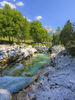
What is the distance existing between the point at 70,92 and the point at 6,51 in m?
15.0

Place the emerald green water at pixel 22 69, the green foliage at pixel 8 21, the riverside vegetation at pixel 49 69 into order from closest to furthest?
1. the riverside vegetation at pixel 49 69
2. the emerald green water at pixel 22 69
3. the green foliage at pixel 8 21

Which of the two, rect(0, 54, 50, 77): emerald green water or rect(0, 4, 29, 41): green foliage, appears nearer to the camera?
rect(0, 54, 50, 77): emerald green water

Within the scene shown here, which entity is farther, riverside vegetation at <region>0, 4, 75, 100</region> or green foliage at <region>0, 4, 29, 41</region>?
green foliage at <region>0, 4, 29, 41</region>

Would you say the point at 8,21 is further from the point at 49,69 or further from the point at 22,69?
the point at 49,69

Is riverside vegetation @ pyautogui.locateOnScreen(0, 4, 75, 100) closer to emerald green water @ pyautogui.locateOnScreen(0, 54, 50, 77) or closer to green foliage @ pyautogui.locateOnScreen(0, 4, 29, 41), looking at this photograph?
green foliage @ pyautogui.locateOnScreen(0, 4, 29, 41)

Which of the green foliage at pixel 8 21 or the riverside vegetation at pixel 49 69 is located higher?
the green foliage at pixel 8 21

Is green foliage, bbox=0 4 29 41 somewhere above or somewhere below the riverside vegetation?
above

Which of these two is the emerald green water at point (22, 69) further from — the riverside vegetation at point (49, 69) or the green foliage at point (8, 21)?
the green foliage at point (8, 21)

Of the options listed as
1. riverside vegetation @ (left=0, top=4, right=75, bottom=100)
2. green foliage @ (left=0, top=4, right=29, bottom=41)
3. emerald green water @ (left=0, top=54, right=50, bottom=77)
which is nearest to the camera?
riverside vegetation @ (left=0, top=4, right=75, bottom=100)

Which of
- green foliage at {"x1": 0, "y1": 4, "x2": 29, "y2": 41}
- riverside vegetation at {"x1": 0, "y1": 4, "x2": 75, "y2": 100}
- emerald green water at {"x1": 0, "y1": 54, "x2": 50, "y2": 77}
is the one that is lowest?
emerald green water at {"x1": 0, "y1": 54, "x2": 50, "y2": 77}

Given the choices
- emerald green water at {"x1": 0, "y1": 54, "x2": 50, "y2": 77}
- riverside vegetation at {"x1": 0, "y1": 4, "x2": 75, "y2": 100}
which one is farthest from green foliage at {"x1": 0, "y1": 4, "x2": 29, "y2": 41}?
emerald green water at {"x1": 0, "y1": 54, "x2": 50, "y2": 77}

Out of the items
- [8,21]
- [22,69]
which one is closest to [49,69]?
[22,69]

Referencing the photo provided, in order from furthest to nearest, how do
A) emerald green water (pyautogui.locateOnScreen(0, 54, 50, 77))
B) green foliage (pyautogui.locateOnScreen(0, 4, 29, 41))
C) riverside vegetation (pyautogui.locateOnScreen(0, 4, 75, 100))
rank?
green foliage (pyautogui.locateOnScreen(0, 4, 29, 41)) → emerald green water (pyautogui.locateOnScreen(0, 54, 50, 77)) → riverside vegetation (pyautogui.locateOnScreen(0, 4, 75, 100))

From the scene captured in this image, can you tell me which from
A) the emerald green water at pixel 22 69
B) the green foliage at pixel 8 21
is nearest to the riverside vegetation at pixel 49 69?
the green foliage at pixel 8 21
